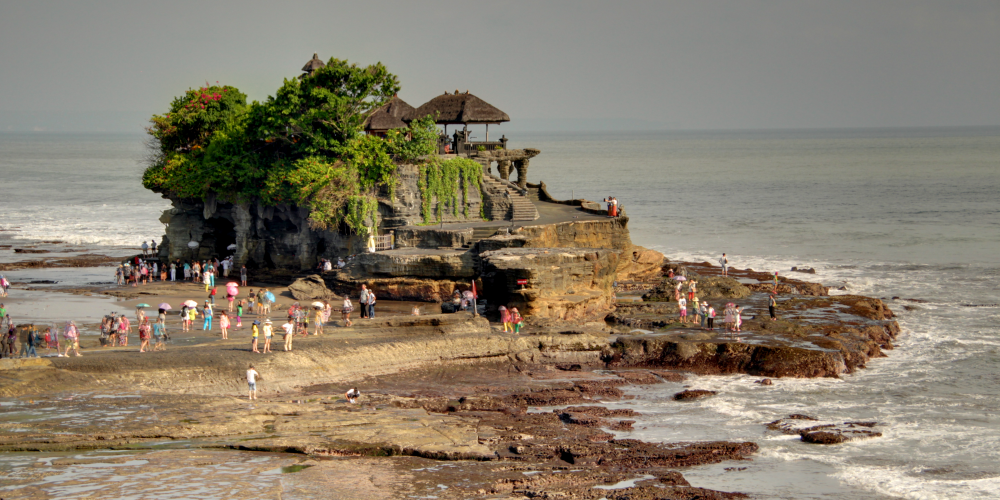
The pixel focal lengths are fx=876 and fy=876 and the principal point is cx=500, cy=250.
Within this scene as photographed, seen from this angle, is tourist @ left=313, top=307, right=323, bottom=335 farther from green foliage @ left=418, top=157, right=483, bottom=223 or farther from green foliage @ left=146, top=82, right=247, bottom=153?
green foliage @ left=146, top=82, right=247, bottom=153

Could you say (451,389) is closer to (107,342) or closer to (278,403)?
(278,403)

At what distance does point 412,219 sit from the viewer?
36594 millimetres

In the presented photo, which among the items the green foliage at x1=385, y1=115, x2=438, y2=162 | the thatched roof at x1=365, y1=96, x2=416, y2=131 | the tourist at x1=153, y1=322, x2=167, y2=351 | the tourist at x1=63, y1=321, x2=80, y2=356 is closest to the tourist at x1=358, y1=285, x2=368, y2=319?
the tourist at x1=153, y1=322, x2=167, y2=351

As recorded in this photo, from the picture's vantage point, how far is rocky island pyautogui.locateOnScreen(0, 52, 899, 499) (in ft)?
54.9

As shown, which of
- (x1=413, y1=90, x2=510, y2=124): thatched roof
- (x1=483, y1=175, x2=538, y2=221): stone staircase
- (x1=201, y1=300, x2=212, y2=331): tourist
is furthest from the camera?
(x1=413, y1=90, x2=510, y2=124): thatched roof

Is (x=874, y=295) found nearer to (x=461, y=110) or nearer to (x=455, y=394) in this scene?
(x=461, y=110)

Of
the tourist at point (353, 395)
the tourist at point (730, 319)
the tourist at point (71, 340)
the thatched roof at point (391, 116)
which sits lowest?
the tourist at point (353, 395)

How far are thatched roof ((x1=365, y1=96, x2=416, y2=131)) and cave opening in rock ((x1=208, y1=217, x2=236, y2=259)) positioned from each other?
8.31 meters

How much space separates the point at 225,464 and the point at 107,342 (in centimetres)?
898

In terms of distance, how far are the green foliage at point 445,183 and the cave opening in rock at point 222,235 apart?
993 cm

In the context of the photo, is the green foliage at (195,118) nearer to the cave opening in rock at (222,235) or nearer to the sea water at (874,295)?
the cave opening in rock at (222,235)

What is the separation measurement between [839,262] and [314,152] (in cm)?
2826

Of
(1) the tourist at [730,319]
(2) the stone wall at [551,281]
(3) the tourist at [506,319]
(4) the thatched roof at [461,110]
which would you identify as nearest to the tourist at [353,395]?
(3) the tourist at [506,319]

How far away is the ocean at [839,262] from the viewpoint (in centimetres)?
1808
